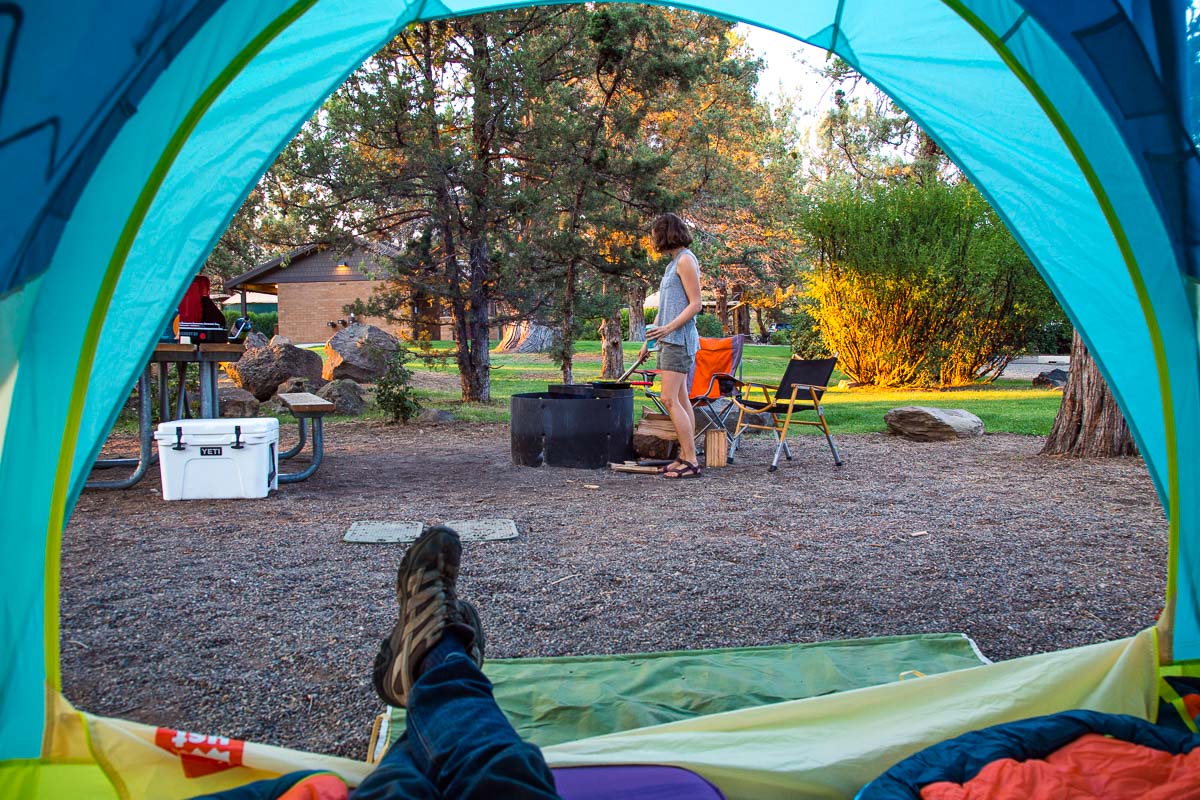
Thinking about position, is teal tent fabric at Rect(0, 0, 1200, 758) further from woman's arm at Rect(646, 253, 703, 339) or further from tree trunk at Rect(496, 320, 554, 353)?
tree trunk at Rect(496, 320, 554, 353)

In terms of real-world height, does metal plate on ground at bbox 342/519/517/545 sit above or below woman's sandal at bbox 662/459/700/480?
below

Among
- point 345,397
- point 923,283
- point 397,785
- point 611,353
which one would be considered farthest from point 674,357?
point 611,353

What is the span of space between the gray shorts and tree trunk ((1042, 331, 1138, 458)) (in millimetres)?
2868

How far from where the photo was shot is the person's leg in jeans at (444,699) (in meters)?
1.38

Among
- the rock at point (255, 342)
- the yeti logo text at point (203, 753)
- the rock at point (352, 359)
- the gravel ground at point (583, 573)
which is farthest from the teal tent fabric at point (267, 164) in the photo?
the rock at point (352, 359)

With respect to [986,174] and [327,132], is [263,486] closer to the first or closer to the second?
[986,174]

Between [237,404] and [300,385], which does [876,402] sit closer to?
[300,385]

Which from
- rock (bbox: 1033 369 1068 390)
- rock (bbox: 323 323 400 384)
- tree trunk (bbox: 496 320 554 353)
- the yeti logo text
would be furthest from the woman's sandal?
tree trunk (bbox: 496 320 554 353)

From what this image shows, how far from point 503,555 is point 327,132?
7005 millimetres

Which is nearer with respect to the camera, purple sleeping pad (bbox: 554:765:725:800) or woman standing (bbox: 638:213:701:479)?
purple sleeping pad (bbox: 554:765:725:800)

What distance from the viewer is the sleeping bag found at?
1568mm

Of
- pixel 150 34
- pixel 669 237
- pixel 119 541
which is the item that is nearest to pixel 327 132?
pixel 669 237

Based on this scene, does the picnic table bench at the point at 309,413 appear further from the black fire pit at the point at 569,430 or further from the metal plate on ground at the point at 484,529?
the metal plate on ground at the point at 484,529

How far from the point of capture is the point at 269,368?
11203 millimetres
